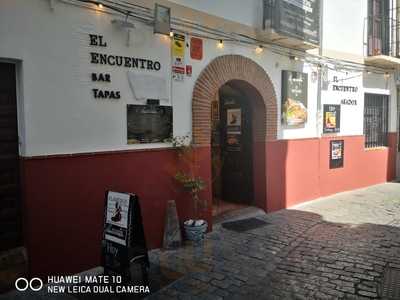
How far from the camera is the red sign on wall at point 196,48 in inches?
251

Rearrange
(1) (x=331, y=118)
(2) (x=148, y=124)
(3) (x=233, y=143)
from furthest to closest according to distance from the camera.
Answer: (1) (x=331, y=118) < (3) (x=233, y=143) < (2) (x=148, y=124)

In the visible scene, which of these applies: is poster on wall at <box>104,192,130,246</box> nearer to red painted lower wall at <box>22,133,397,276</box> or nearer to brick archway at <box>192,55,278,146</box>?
red painted lower wall at <box>22,133,397,276</box>

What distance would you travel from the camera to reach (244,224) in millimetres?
7324

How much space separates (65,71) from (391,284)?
5.07 meters

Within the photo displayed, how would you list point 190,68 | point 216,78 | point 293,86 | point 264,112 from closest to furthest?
point 190,68
point 216,78
point 264,112
point 293,86

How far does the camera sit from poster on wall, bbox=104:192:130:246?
4269mm

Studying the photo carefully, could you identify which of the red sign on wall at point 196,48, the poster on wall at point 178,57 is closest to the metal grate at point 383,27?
the red sign on wall at point 196,48

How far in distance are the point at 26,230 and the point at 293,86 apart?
6.47 meters

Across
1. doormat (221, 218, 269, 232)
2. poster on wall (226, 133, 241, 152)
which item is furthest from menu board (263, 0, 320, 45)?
doormat (221, 218, 269, 232)

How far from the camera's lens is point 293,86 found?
8562 mm

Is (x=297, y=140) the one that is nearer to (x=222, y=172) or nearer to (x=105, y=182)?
(x=222, y=172)

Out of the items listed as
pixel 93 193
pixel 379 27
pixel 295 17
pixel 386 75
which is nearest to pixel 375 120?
pixel 386 75

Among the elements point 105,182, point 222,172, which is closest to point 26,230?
point 105,182

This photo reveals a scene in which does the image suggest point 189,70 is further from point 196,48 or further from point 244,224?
point 244,224
